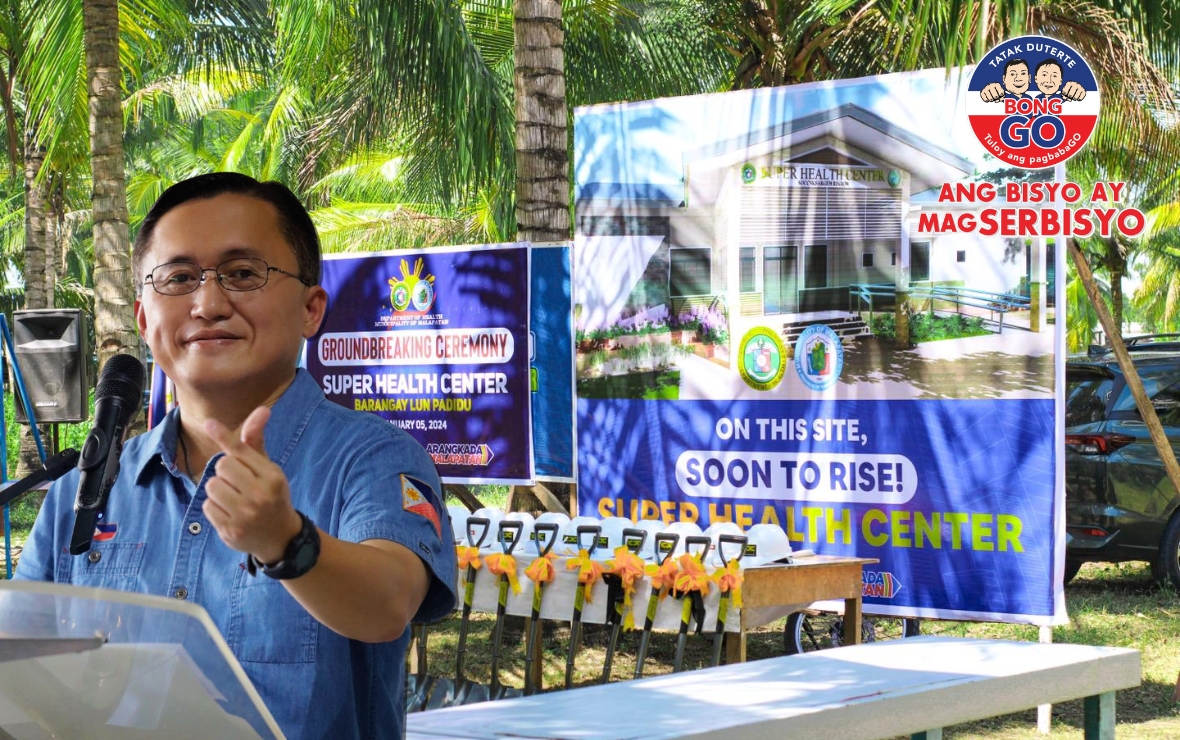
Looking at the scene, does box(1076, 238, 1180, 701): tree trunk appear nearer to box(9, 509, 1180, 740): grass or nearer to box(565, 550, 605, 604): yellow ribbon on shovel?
box(9, 509, 1180, 740): grass

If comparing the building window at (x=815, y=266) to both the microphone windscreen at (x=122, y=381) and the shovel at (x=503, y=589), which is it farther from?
the microphone windscreen at (x=122, y=381)

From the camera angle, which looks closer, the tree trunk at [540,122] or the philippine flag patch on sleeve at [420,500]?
the philippine flag patch on sleeve at [420,500]

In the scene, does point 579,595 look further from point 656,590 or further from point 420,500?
point 420,500

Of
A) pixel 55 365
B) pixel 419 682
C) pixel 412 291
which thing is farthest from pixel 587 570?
pixel 55 365

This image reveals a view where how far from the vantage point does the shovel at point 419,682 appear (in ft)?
19.7

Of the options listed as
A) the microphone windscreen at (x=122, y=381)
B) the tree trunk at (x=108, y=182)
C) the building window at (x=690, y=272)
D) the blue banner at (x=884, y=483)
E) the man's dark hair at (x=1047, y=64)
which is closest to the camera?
the microphone windscreen at (x=122, y=381)

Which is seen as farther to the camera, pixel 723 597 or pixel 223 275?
pixel 723 597

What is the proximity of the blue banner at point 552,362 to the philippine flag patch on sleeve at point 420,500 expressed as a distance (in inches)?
199

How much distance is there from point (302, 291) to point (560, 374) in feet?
16.5

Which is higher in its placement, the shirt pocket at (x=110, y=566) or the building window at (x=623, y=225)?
the building window at (x=623, y=225)

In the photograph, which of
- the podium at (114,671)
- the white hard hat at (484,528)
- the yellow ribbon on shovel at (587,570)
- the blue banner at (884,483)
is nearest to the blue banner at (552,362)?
the blue banner at (884,483)

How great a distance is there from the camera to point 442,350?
7.02 metres

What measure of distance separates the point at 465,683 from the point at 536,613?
593 mm

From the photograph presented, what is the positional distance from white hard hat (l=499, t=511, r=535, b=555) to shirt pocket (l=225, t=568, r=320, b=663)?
4.33 metres
